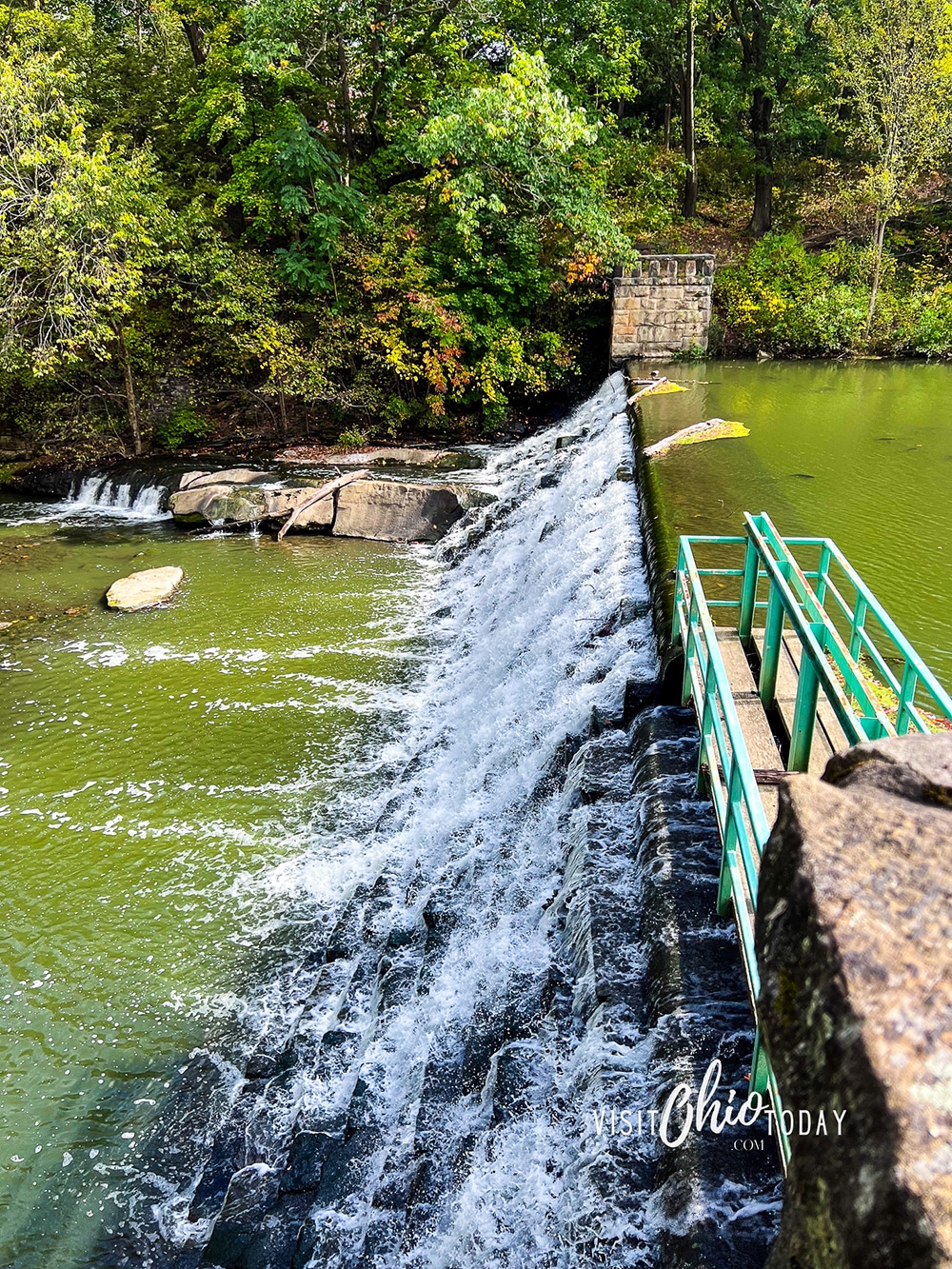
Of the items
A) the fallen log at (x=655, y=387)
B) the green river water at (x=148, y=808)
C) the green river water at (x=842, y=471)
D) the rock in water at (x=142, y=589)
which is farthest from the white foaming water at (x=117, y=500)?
the green river water at (x=842, y=471)

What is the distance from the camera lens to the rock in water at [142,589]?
35.7ft

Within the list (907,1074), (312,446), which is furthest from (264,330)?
(907,1074)

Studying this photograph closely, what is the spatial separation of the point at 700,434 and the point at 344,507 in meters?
5.52

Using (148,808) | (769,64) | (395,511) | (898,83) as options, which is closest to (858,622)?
(148,808)

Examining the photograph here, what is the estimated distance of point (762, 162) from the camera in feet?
71.2

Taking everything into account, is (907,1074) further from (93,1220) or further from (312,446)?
(312,446)

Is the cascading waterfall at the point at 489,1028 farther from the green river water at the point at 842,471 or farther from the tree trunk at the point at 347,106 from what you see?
the tree trunk at the point at 347,106

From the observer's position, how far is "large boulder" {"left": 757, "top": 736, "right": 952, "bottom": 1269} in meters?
1.25

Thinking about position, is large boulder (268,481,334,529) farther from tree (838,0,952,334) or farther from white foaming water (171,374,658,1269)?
tree (838,0,952,334)

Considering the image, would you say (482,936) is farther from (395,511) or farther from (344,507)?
(344,507)

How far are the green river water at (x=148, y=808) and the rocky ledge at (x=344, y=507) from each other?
80 centimetres

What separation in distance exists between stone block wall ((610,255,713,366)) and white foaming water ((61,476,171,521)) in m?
9.92

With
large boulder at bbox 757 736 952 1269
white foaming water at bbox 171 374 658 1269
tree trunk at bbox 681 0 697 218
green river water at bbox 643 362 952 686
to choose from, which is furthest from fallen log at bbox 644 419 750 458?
tree trunk at bbox 681 0 697 218

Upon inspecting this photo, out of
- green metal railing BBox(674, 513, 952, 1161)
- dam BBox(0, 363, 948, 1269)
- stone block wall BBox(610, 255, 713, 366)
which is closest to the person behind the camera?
green metal railing BBox(674, 513, 952, 1161)
